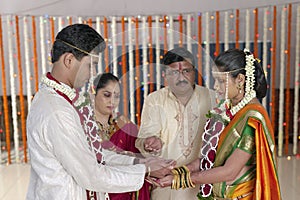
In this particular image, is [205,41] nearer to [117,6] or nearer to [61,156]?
[117,6]

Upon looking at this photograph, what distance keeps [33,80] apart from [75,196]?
178 inches

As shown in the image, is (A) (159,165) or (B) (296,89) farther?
(B) (296,89)

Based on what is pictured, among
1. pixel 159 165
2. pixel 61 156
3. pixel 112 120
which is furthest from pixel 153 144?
pixel 61 156

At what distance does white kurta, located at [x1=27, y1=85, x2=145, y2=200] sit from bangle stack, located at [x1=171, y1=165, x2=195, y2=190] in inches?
10.8

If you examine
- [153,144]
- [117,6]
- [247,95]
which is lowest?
[153,144]

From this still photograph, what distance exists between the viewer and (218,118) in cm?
191

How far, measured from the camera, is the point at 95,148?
1.83 meters

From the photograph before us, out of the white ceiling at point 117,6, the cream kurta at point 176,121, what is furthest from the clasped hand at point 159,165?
the white ceiling at point 117,6

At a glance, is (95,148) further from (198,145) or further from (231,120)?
(231,120)

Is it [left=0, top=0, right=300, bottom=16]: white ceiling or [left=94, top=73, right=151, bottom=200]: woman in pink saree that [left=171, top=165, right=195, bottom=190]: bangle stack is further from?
[left=0, top=0, right=300, bottom=16]: white ceiling

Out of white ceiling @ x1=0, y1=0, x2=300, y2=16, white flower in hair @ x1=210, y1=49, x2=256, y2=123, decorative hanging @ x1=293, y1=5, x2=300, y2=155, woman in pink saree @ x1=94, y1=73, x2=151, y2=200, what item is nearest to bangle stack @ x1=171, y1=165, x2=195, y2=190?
woman in pink saree @ x1=94, y1=73, x2=151, y2=200

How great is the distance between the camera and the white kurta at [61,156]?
160 centimetres

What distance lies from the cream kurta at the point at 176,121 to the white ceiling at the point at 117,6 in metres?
4.34

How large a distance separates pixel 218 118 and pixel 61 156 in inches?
28.5
